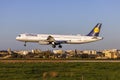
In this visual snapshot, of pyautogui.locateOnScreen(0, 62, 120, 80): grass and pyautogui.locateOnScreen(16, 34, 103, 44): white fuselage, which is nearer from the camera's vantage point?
pyautogui.locateOnScreen(0, 62, 120, 80): grass

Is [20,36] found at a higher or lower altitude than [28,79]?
higher

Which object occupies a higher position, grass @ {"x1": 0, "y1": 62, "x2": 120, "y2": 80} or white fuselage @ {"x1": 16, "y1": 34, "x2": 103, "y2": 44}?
white fuselage @ {"x1": 16, "y1": 34, "x2": 103, "y2": 44}

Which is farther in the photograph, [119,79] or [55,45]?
[55,45]

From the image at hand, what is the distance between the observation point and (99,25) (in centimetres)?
14125

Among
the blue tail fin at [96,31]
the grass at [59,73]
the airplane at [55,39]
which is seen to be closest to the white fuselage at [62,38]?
the airplane at [55,39]

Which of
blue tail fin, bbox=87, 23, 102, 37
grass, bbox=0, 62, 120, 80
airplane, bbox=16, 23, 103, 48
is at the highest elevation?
blue tail fin, bbox=87, 23, 102, 37

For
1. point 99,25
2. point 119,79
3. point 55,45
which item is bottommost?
point 119,79

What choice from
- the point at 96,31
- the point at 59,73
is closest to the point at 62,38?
the point at 96,31

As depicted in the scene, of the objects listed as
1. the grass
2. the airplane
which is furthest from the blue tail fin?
the grass

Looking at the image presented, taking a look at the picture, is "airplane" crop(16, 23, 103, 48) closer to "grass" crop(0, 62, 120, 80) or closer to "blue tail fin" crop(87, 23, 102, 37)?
"blue tail fin" crop(87, 23, 102, 37)

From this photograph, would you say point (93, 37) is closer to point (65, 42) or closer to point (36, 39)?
point (65, 42)

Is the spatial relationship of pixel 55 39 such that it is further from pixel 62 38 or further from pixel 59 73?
pixel 59 73

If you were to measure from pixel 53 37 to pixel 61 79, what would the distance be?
87.3m

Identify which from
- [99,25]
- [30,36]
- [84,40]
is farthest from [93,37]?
[30,36]
